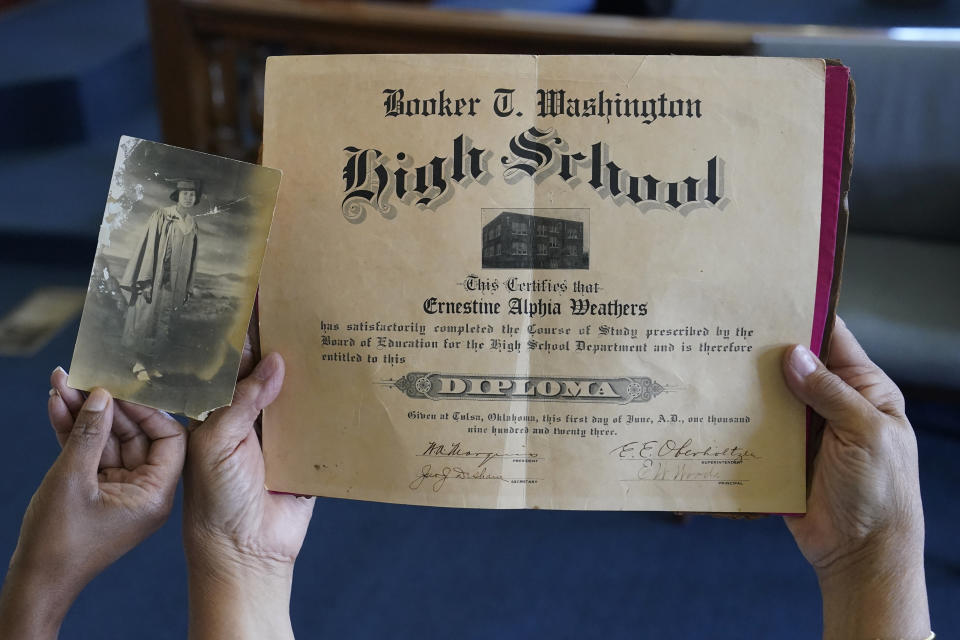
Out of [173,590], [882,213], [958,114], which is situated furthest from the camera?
[882,213]

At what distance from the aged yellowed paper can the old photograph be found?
0.03m

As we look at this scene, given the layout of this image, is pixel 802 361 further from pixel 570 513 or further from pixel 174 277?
pixel 570 513

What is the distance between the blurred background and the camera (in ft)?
5.14

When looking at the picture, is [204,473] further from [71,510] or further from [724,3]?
[724,3]

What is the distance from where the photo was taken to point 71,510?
704 millimetres

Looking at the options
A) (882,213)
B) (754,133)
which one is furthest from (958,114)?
(754,133)

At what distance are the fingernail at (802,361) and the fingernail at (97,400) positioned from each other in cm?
58

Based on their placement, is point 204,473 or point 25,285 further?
point 25,285

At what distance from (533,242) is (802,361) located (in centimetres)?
25

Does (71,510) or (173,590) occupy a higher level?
(71,510)

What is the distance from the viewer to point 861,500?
72 cm

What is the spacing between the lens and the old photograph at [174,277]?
0.69m

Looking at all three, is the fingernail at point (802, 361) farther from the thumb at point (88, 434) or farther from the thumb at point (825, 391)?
the thumb at point (88, 434)

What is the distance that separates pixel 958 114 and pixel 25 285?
2.63 m
